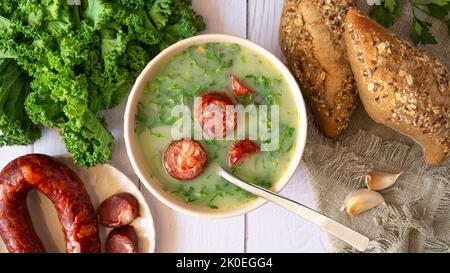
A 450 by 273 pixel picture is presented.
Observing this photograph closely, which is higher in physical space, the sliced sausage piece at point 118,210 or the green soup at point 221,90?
the green soup at point 221,90

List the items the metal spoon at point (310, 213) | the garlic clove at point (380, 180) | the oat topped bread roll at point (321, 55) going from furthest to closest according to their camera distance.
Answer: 1. the garlic clove at point (380, 180)
2. the oat topped bread roll at point (321, 55)
3. the metal spoon at point (310, 213)

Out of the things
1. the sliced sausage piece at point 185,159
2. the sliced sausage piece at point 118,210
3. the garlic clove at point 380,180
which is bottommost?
the sliced sausage piece at point 118,210

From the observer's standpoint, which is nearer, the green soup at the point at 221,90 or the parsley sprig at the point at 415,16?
the green soup at the point at 221,90

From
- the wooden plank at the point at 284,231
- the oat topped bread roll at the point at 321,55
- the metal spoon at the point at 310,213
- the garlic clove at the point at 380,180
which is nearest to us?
the metal spoon at the point at 310,213

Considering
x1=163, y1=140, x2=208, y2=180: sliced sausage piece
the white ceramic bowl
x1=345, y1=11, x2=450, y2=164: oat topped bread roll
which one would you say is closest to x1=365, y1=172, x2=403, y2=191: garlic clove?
x1=345, y1=11, x2=450, y2=164: oat topped bread roll

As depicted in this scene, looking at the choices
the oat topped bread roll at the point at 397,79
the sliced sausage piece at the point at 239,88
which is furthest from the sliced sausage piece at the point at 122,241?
the oat topped bread roll at the point at 397,79

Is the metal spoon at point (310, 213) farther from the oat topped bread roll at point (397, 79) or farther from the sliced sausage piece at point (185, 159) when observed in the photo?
the oat topped bread roll at point (397, 79)
